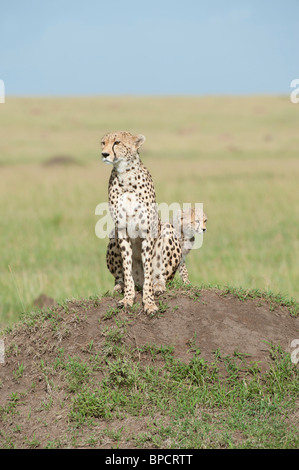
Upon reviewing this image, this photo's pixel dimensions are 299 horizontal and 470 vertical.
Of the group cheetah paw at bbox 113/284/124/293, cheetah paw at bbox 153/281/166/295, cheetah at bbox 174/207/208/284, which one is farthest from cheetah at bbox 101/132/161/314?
cheetah at bbox 174/207/208/284

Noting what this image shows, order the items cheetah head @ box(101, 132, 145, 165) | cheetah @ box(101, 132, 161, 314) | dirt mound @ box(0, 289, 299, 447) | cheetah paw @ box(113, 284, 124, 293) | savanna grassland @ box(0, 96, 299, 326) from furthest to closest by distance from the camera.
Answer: savanna grassland @ box(0, 96, 299, 326) < cheetah paw @ box(113, 284, 124, 293) < cheetah @ box(101, 132, 161, 314) < cheetah head @ box(101, 132, 145, 165) < dirt mound @ box(0, 289, 299, 447)

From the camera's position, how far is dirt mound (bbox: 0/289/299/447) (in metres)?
5.18

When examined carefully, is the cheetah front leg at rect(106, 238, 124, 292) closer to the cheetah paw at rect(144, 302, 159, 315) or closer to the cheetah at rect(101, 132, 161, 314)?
the cheetah at rect(101, 132, 161, 314)

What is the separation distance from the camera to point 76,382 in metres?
5.32

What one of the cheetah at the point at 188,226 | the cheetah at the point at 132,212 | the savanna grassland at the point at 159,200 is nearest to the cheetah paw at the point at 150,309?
the cheetah at the point at 132,212

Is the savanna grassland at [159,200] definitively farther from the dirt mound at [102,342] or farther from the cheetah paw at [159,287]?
the cheetah paw at [159,287]

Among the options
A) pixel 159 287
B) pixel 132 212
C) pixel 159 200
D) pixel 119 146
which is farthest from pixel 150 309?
pixel 159 200

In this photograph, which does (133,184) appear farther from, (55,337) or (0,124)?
(0,124)

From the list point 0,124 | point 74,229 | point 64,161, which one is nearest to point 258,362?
point 74,229

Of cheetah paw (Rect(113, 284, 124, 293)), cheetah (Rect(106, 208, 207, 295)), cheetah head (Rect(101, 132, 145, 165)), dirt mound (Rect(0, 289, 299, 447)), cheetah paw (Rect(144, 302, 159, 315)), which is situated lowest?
dirt mound (Rect(0, 289, 299, 447))

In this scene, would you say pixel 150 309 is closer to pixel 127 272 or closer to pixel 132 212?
pixel 127 272

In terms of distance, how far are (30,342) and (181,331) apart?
1.29 meters

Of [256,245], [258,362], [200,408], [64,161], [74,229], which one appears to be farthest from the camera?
[64,161]

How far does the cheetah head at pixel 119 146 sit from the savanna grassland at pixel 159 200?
2.15 meters
